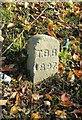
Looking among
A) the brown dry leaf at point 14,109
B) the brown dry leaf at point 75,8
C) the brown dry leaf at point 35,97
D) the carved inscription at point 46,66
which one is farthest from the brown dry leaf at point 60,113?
the brown dry leaf at point 75,8

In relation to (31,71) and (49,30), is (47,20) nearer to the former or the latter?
(49,30)

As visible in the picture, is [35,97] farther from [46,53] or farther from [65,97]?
[46,53]

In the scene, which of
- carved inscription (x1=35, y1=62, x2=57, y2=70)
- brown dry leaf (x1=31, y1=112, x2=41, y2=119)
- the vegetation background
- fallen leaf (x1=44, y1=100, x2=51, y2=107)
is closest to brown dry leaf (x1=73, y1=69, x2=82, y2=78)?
the vegetation background

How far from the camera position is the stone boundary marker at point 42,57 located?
3635 millimetres

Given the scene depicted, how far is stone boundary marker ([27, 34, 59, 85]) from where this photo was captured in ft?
11.9

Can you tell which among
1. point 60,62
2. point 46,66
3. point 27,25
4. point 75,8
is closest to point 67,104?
point 46,66

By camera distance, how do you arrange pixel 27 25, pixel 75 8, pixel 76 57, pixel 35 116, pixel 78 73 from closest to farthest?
pixel 35 116 < pixel 78 73 < pixel 76 57 < pixel 27 25 < pixel 75 8

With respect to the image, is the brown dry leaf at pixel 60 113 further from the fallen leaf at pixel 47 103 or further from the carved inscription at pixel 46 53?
the carved inscription at pixel 46 53

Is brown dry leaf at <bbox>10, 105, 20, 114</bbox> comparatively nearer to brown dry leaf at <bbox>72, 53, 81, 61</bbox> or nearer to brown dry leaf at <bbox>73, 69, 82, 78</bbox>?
brown dry leaf at <bbox>73, 69, 82, 78</bbox>

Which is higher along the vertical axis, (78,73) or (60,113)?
(78,73)

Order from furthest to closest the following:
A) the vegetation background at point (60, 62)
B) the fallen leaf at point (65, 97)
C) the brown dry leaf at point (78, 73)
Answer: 1. the brown dry leaf at point (78, 73)
2. the fallen leaf at point (65, 97)
3. the vegetation background at point (60, 62)

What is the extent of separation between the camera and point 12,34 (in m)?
4.28

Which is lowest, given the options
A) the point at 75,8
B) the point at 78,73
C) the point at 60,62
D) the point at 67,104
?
the point at 67,104

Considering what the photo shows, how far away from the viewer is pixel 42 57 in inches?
146
